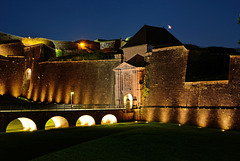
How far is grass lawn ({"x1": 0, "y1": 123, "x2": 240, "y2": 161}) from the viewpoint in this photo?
16.9 meters

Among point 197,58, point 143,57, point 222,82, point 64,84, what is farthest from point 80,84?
point 222,82

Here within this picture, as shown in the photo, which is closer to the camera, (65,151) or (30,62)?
(65,151)

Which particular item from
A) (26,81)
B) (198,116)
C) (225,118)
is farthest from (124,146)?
(26,81)

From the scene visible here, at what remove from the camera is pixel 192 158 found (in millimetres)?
16359

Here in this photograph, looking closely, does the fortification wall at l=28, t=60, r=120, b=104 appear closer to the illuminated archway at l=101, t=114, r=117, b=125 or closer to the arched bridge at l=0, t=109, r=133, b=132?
the illuminated archway at l=101, t=114, r=117, b=125

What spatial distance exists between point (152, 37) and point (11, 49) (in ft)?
96.4

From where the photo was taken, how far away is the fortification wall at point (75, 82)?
1661 inches

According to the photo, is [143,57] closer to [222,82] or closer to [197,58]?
[197,58]

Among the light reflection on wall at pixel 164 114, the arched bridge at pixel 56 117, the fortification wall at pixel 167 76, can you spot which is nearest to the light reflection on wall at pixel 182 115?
the fortification wall at pixel 167 76

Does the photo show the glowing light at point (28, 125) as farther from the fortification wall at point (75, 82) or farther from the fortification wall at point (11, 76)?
the fortification wall at point (11, 76)

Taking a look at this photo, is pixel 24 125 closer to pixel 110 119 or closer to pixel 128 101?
pixel 110 119

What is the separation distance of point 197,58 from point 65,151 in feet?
70.2

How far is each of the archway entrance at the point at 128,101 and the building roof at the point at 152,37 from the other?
761 cm

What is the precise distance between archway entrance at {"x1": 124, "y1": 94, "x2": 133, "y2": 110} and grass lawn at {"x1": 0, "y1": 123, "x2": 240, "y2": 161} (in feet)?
40.2
